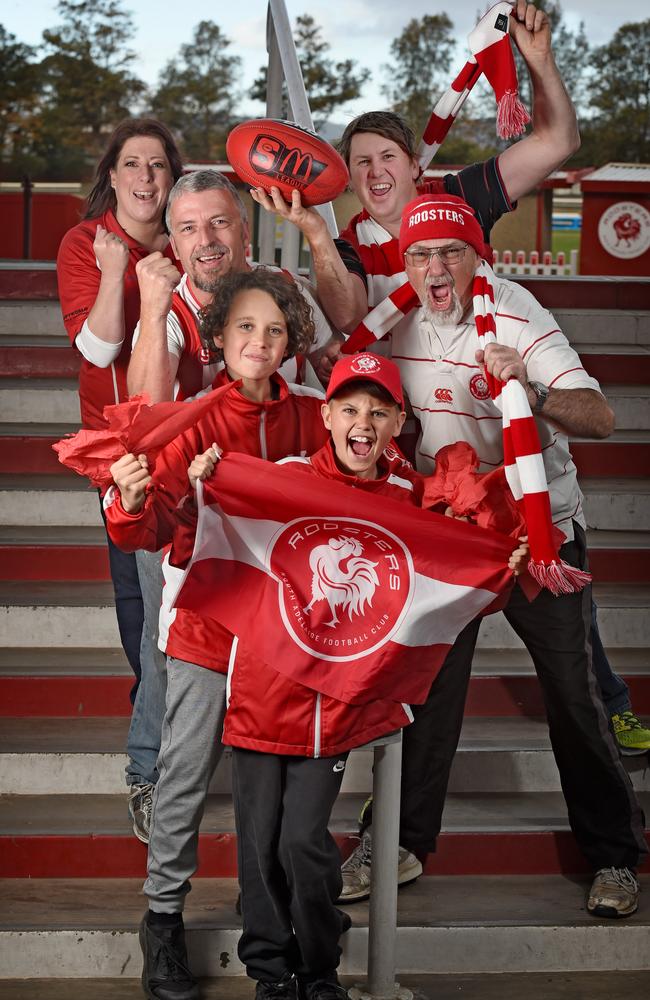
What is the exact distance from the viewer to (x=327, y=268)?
8.98 ft

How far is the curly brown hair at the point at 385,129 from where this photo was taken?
2947mm

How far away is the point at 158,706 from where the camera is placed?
3.05m

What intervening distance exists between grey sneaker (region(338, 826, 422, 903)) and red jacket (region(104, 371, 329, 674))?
81cm

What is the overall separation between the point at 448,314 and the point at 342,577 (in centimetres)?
67

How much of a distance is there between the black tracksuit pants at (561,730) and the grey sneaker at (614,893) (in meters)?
0.05

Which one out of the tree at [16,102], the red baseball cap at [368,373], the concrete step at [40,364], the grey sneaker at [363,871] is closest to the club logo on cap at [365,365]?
the red baseball cap at [368,373]

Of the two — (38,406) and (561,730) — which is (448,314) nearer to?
(561,730)

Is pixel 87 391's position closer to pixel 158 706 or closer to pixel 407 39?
pixel 158 706

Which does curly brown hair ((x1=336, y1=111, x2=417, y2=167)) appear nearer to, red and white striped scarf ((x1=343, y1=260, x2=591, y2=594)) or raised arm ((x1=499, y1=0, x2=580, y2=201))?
raised arm ((x1=499, y1=0, x2=580, y2=201))

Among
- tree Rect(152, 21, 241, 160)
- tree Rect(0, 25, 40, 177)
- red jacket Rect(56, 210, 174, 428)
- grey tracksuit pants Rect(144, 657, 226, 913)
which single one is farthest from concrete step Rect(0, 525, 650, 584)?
tree Rect(152, 21, 241, 160)

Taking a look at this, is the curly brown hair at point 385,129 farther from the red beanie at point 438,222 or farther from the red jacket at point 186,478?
the red jacket at point 186,478

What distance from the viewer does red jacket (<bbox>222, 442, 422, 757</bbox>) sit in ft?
8.04

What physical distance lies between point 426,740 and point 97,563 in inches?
68.6

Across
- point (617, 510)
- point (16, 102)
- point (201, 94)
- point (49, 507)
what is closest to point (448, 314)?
point (617, 510)
